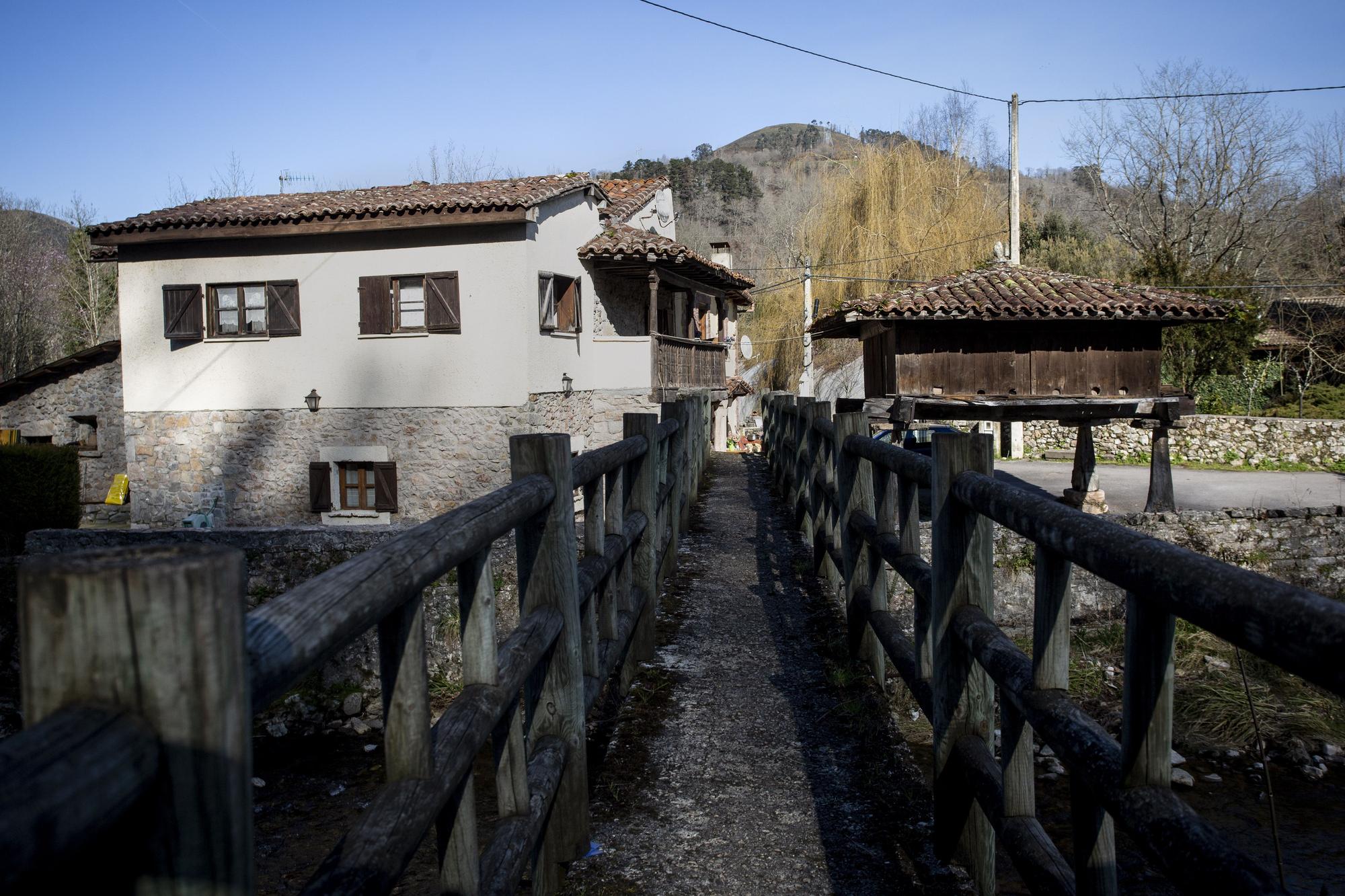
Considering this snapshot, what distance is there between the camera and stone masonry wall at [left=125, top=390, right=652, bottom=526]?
17.9 m

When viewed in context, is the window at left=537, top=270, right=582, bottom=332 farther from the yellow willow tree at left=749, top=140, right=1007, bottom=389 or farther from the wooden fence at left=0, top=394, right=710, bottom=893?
the yellow willow tree at left=749, top=140, right=1007, bottom=389

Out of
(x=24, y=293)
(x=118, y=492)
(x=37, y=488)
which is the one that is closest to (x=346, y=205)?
(x=37, y=488)

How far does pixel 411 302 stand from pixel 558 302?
296 centimetres

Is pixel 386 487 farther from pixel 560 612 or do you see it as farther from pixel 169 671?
pixel 169 671

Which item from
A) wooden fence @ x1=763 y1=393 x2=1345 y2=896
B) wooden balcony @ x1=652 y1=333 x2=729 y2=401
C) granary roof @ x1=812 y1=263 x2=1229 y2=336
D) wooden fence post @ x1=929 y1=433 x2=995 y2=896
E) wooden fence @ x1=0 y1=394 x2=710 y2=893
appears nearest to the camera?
wooden fence @ x1=0 y1=394 x2=710 y2=893

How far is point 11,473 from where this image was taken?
58.3ft

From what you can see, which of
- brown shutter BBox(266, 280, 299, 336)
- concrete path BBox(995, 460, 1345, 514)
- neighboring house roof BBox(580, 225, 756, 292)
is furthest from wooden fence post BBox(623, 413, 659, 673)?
concrete path BBox(995, 460, 1345, 514)

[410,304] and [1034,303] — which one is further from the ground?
[410,304]

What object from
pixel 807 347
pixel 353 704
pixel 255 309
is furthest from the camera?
pixel 807 347

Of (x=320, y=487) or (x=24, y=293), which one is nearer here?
(x=320, y=487)

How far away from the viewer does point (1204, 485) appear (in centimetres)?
2234

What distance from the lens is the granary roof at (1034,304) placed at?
616 inches

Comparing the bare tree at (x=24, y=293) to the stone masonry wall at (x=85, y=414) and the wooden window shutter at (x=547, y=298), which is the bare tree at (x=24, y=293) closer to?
the stone masonry wall at (x=85, y=414)

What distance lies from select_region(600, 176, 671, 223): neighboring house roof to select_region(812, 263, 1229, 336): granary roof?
302 inches
